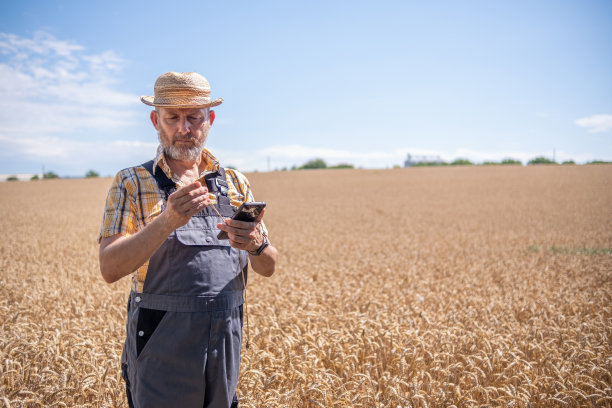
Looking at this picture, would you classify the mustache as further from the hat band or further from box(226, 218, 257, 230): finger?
box(226, 218, 257, 230): finger

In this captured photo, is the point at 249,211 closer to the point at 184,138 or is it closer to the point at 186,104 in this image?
the point at 184,138

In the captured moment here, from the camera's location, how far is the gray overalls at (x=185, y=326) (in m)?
2.21

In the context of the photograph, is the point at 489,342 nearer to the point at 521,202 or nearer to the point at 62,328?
the point at 62,328

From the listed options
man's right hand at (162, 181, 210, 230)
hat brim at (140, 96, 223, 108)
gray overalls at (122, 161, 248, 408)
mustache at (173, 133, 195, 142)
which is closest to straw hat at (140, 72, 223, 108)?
hat brim at (140, 96, 223, 108)

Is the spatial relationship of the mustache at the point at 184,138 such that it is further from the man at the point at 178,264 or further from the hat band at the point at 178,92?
the hat band at the point at 178,92

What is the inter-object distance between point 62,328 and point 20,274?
4.45 metres

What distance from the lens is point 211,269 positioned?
233cm

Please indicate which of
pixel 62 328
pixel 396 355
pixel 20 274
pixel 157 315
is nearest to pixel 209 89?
pixel 157 315

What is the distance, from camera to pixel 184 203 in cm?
198

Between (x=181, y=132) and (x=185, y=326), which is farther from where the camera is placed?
(x=181, y=132)

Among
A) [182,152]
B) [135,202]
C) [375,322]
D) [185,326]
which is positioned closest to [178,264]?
[185,326]

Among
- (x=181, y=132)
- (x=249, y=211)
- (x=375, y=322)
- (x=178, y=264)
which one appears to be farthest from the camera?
(x=375, y=322)

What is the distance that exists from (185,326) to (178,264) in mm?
335

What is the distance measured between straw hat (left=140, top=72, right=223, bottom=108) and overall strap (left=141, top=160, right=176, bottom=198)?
0.37 meters
